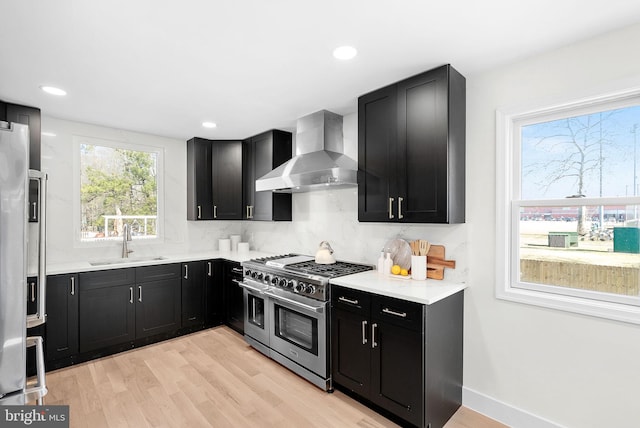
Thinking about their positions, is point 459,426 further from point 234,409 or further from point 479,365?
point 234,409

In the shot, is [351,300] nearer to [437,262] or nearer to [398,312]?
[398,312]

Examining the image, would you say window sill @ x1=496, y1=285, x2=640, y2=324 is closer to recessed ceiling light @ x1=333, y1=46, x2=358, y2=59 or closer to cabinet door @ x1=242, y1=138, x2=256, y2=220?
recessed ceiling light @ x1=333, y1=46, x2=358, y2=59

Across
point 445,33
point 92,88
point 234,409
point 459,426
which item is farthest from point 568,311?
point 92,88

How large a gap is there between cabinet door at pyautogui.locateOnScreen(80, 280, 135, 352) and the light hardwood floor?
0.19 metres

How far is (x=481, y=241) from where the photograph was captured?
95.2 inches

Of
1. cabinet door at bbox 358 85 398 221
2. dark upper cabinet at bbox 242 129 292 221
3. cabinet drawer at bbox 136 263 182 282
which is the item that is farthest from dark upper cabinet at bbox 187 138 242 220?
cabinet door at bbox 358 85 398 221

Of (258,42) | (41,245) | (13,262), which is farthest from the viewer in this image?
(258,42)

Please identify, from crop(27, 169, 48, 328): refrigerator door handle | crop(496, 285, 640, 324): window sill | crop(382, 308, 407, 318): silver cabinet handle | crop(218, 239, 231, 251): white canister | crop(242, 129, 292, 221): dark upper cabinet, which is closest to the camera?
crop(27, 169, 48, 328): refrigerator door handle

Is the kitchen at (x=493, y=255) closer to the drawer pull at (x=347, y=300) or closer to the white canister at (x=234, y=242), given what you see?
the drawer pull at (x=347, y=300)

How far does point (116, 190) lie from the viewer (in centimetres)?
398

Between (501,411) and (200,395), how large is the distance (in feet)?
7.69

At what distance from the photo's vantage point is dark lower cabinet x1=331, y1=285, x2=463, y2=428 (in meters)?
2.07

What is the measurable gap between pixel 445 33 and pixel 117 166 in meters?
3.99

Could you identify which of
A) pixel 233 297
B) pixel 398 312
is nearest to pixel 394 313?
pixel 398 312
